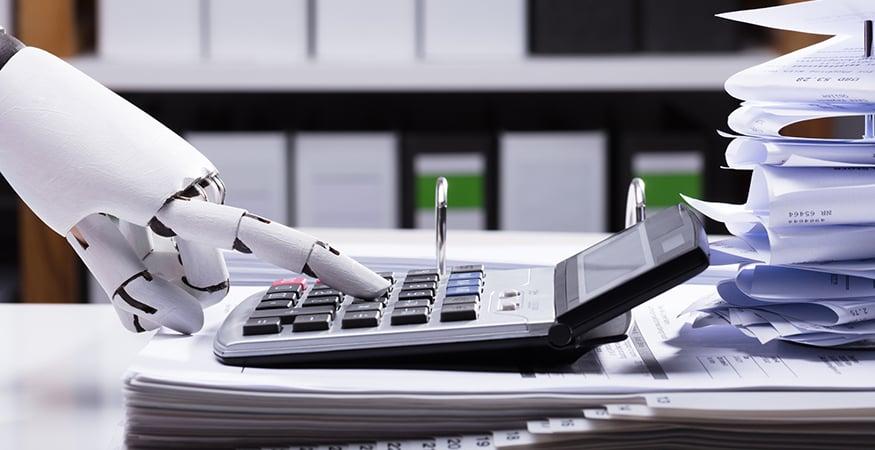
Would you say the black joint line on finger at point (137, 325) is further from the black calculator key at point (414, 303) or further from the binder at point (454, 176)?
the binder at point (454, 176)

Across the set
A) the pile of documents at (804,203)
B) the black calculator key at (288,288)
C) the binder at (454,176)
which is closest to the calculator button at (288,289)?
the black calculator key at (288,288)

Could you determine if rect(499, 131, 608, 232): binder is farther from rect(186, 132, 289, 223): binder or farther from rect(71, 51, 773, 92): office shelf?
rect(186, 132, 289, 223): binder

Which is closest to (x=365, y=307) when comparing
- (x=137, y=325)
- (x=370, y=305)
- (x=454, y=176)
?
(x=370, y=305)

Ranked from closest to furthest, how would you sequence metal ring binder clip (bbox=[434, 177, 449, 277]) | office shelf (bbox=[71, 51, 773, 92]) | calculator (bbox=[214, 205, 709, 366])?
calculator (bbox=[214, 205, 709, 366])
metal ring binder clip (bbox=[434, 177, 449, 277])
office shelf (bbox=[71, 51, 773, 92])

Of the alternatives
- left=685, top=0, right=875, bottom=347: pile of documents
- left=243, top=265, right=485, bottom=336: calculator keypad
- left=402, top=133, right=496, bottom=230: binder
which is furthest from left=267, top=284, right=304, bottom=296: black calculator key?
left=402, top=133, right=496, bottom=230: binder

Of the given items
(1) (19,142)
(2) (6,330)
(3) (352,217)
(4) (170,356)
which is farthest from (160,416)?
(3) (352,217)

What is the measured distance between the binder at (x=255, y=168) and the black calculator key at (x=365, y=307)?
0.74 metres

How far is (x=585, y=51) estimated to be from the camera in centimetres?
117

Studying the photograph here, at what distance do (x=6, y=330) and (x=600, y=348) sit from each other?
35cm

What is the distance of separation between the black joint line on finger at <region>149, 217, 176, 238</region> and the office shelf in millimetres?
700

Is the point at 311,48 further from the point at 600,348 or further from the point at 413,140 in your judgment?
the point at 600,348

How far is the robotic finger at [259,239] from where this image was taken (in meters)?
0.43

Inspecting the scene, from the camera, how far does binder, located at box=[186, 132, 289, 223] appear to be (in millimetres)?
1144

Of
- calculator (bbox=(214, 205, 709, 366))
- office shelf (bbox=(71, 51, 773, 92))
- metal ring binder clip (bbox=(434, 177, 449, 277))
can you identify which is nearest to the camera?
calculator (bbox=(214, 205, 709, 366))
